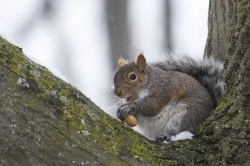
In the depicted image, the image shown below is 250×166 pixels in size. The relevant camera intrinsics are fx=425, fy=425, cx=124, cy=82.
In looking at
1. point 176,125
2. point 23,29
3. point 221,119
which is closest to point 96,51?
point 23,29

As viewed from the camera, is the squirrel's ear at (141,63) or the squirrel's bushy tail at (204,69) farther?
the squirrel's ear at (141,63)

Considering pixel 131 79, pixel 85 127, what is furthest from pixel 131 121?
pixel 85 127

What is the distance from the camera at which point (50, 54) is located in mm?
3924

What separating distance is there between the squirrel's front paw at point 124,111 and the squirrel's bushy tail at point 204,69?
1.46ft

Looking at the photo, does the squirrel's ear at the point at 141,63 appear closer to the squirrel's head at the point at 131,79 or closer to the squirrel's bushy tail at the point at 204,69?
the squirrel's head at the point at 131,79

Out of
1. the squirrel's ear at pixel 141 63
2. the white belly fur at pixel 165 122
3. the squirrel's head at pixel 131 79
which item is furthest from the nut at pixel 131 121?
the squirrel's ear at pixel 141 63

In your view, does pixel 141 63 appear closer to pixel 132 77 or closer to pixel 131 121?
pixel 132 77

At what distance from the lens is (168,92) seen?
241cm

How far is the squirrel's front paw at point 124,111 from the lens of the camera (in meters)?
2.23

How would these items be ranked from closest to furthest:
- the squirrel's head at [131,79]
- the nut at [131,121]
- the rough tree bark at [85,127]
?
the rough tree bark at [85,127], the nut at [131,121], the squirrel's head at [131,79]

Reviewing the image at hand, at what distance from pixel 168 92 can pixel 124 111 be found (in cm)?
31

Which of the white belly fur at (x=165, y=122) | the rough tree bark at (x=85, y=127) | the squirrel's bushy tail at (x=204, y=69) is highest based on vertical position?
the squirrel's bushy tail at (x=204, y=69)

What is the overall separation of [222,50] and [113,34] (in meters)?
1.31

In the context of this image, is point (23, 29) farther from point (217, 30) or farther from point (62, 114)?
point (62, 114)
